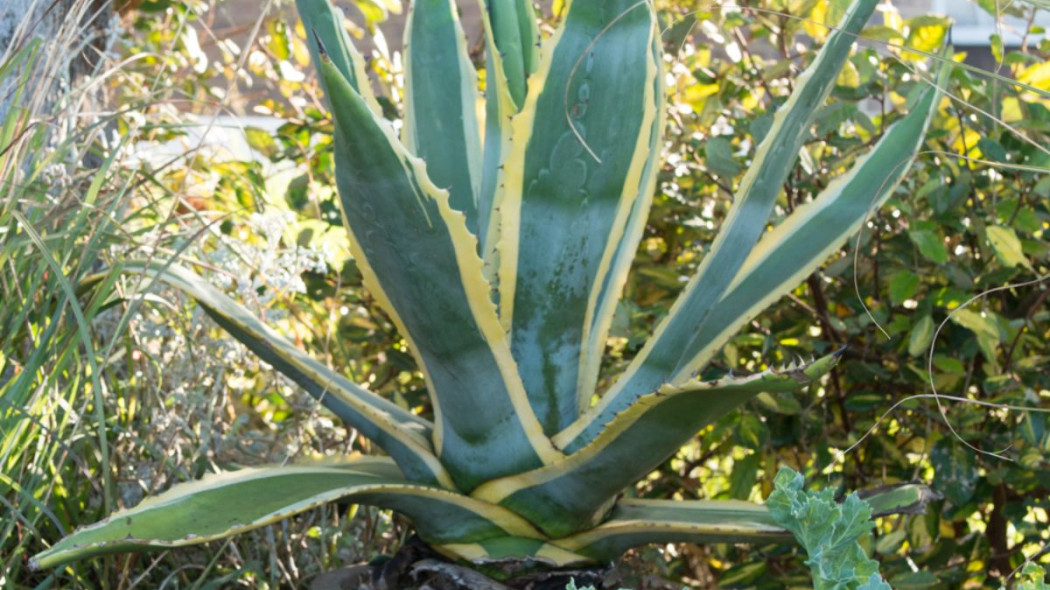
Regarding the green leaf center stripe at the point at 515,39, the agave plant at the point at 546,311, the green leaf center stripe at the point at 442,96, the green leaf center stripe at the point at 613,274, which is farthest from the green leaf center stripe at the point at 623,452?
the green leaf center stripe at the point at 515,39

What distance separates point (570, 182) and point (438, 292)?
0.19m

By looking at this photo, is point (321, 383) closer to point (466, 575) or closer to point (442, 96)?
point (466, 575)

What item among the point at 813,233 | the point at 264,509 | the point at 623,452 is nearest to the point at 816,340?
the point at 813,233

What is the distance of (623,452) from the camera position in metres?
1.03

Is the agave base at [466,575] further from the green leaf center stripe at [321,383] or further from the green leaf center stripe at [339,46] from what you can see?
the green leaf center stripe at [339,46]

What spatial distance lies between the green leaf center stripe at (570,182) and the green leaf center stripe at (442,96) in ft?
0.56

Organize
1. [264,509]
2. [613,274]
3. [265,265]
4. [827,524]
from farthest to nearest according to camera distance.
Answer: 1. [265,265]
2. [613,274]
3. [264,509]
4. [827,524]

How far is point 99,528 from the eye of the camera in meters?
0.95

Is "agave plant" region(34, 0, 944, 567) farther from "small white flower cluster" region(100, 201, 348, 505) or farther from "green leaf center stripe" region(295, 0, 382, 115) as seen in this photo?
"small white flower cluster" region(100, 201, 348, 505)

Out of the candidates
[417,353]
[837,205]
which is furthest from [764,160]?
[417,353]

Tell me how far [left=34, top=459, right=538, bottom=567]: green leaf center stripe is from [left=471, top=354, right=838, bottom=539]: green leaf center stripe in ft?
0.08

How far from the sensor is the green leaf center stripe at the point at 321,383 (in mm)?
1138

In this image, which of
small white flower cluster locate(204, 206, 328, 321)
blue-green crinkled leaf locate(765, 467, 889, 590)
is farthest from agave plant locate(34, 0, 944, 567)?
small white flower cluster locate(204, 206, 328, 321)

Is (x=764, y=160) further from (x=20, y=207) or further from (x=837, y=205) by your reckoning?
(x=20, y=207)
